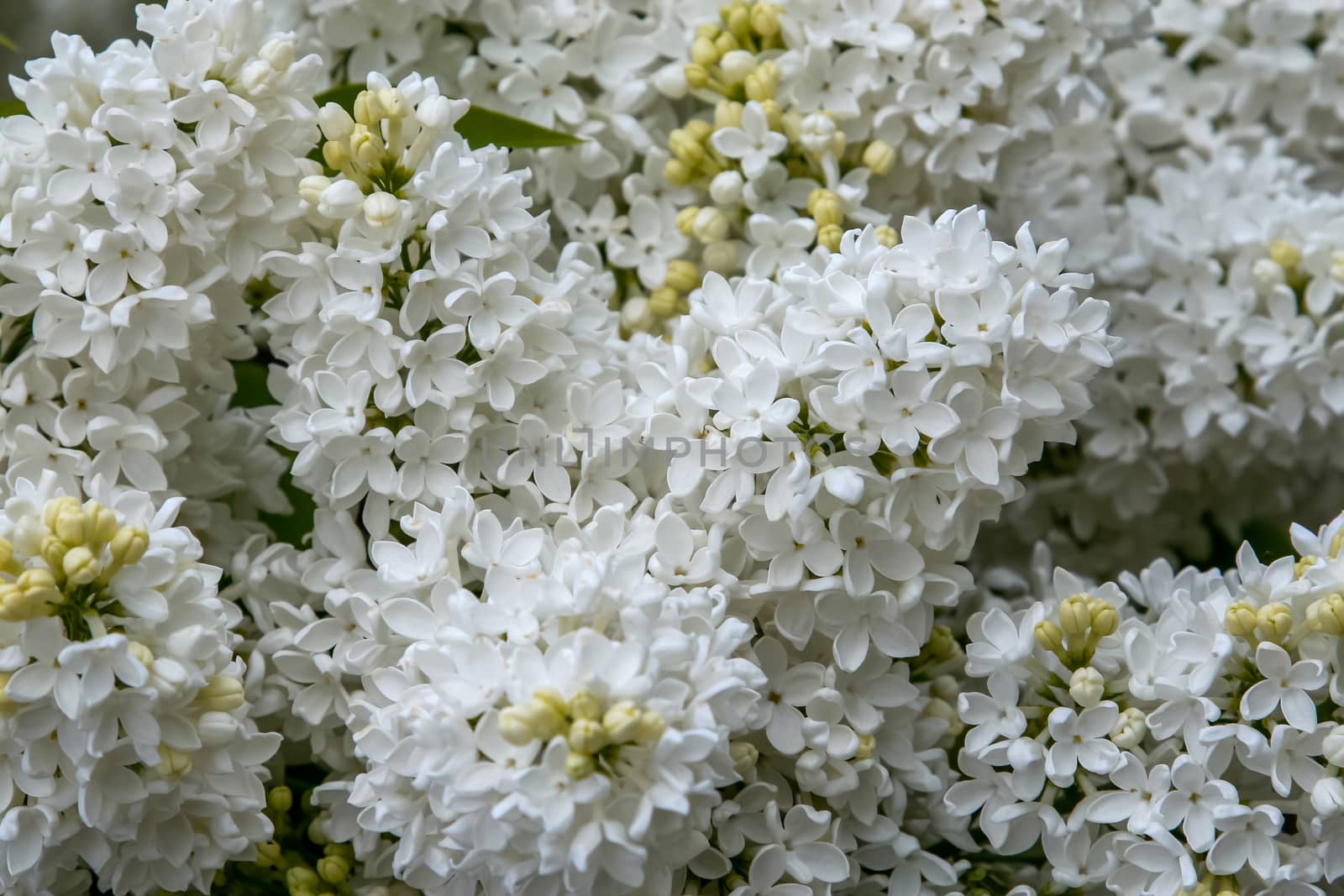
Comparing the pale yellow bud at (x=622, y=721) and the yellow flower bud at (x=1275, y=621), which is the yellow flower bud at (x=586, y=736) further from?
the yellow flower bud at (x=1275, y=621)

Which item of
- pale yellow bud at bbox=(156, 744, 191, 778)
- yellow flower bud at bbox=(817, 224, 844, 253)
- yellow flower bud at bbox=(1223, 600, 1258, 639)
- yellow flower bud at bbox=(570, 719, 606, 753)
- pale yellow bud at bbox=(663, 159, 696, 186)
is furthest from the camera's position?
pale yellow bud at bbox=(663, 159, 696, 186)

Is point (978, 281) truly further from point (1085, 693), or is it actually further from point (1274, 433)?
point (1274, 433)

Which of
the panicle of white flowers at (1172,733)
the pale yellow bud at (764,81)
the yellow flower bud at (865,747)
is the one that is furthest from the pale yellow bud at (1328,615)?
the pale yellow bud at (764,81)

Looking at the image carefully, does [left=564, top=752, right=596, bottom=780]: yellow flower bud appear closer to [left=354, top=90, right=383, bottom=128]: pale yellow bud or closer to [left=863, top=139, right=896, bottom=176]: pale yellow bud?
[left=354, top=90, right=383, bottom=128]: pale yellow bud

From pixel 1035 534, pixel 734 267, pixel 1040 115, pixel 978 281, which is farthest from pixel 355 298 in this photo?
pixel 1035 534

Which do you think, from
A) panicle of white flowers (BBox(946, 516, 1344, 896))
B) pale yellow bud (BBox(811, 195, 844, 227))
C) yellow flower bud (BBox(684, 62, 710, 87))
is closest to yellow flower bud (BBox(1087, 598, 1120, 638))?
panicle of white flowers (BBox(946, 516, 1344, 896))

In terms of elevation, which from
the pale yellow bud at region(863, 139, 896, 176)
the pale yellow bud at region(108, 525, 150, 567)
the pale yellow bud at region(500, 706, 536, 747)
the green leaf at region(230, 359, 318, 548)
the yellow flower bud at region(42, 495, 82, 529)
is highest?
the pale yellow bud at region(863, 139, 896, 176)
